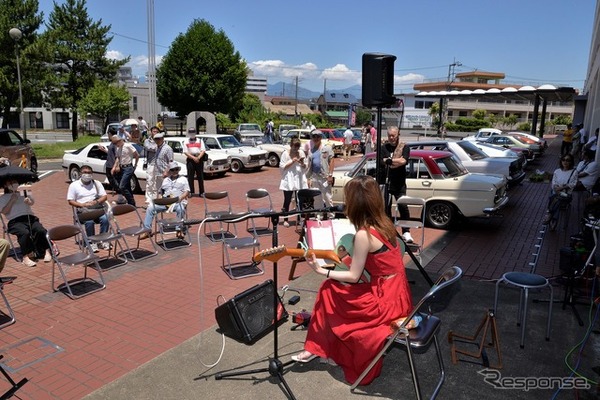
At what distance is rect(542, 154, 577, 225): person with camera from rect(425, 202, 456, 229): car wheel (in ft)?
5.73

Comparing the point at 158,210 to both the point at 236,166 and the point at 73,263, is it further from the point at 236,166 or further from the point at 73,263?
the point at 236,166

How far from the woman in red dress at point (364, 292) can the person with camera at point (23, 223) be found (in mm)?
5492

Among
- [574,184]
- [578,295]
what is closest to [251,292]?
[578,295]

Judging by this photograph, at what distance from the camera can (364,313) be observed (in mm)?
3473

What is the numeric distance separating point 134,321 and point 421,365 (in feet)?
10.3

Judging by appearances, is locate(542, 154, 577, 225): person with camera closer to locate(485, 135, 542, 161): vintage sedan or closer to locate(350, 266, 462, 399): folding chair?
locate(350, 266, 462, 399): folding chair

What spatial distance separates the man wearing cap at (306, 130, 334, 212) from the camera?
29.9 feet

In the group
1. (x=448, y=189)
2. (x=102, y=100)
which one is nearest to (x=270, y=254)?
(x=448, y=189)

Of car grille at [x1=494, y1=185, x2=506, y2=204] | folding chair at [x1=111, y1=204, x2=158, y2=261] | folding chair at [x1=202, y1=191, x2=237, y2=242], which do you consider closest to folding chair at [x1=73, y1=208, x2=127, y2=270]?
folding chair at [x1=111, y1=204, x2=158, y2=261]

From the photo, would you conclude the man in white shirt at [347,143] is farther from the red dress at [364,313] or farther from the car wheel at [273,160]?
the red dress at [364,313]

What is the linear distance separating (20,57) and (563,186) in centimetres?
2842

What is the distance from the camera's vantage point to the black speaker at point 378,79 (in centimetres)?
564

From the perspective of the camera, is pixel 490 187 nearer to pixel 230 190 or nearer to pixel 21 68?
pixel 230 190

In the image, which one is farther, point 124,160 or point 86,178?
point 124,160
